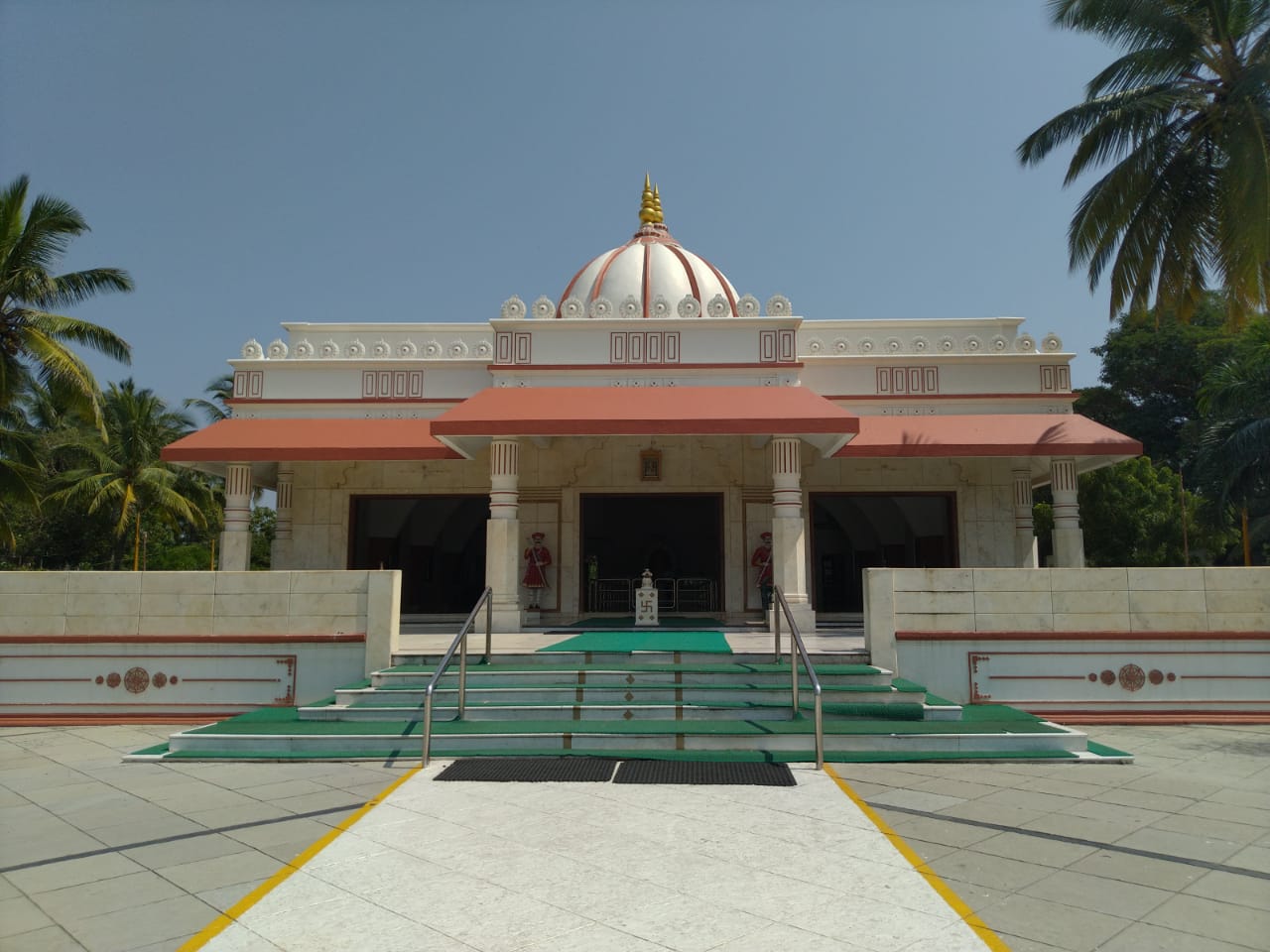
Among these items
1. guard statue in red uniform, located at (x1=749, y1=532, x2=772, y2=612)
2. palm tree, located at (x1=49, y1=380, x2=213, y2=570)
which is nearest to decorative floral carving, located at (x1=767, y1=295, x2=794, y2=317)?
guard statue in red uniform, located at (x1=749, y1=532, x2=772, y2=612)

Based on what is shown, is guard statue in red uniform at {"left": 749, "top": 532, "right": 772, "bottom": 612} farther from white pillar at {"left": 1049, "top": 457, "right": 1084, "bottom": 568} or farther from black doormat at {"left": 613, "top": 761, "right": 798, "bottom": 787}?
black doormat at {"left": 613, "top": 761, "right": 798, "bottom": 787}

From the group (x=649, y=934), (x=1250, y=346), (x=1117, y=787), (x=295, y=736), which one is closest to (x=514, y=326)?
(x=295, y=736)

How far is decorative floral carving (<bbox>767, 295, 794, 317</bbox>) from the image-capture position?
14.4 meters

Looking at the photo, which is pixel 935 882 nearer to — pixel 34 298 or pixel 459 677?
pixel 459 677

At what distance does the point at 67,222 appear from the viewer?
15.5m

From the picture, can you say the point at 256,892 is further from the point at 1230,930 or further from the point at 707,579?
the point at 707,579

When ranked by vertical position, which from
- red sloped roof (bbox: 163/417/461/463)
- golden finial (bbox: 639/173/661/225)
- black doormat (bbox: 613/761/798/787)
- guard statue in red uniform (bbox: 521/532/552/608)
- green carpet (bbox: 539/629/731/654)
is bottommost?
black doormat (bbox: 613/761/798/787)

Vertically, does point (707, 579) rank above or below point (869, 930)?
above

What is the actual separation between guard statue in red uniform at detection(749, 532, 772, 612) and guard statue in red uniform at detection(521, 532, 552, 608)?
373 cm

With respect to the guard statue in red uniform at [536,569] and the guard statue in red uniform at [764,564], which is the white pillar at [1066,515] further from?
the guard statue in red uniform at [536,569]

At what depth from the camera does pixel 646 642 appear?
11.1 meters

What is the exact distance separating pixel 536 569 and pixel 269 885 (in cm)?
1111

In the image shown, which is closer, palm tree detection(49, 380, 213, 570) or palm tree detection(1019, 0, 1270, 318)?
palm tree detection(1019, 0, 1270, 318)

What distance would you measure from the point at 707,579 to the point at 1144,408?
102ft
